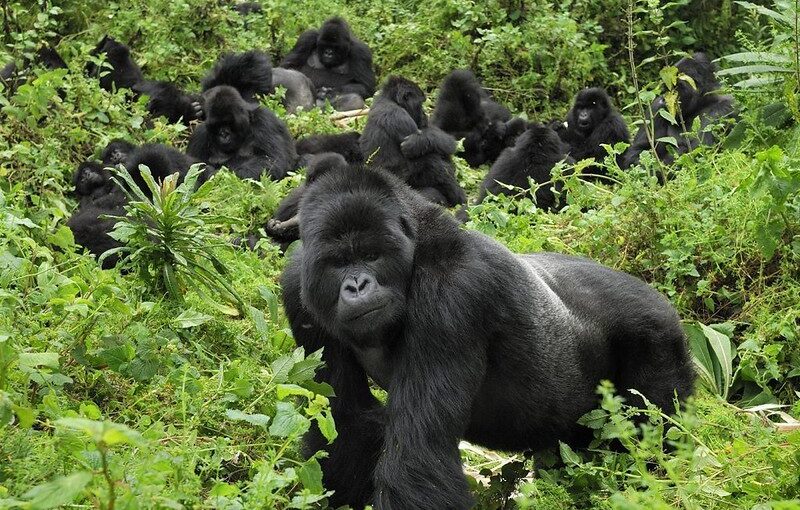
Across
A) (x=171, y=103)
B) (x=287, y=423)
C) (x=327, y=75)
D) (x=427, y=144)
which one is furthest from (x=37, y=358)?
(x=327, y=75)

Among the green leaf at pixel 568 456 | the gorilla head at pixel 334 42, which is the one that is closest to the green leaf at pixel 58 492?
the green leaf at pixel 568 456

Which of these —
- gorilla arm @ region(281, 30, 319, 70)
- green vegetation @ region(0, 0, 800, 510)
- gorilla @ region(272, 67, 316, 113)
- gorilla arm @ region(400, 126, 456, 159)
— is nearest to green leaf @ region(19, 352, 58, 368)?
green vegetation @ region(0, 0, 800, 510)

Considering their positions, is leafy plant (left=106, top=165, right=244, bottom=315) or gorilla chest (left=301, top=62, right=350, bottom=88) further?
gorilla chest (left=301, top=62, right=350, bottom=88)

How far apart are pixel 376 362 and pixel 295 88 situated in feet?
26.4

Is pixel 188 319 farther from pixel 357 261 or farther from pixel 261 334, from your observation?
pixel 357 261

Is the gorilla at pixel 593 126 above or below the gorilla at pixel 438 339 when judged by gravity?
below

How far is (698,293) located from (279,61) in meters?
8.27

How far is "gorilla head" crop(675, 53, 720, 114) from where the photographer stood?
9.02 meters

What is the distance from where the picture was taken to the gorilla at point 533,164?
817 centimetres

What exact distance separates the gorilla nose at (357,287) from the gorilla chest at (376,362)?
0.29 metres

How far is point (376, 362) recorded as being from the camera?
11.8 feet

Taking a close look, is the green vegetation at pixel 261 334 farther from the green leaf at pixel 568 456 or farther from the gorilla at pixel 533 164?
the gorilla at pixel 533 164

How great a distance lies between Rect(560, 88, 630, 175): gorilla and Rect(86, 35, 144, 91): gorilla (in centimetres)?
412

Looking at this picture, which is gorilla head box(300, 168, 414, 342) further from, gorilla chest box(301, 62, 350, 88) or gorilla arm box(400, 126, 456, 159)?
gorilla chest box(301, 62, 350, 88)
